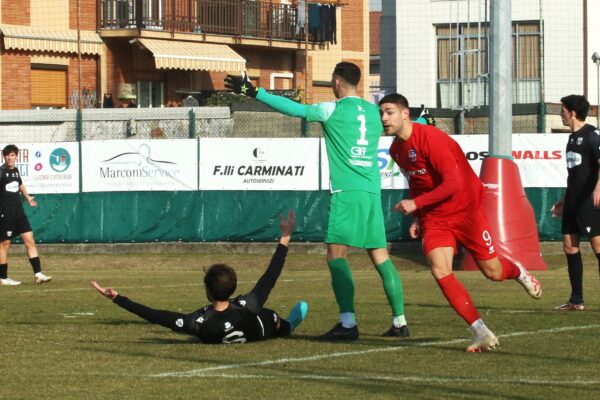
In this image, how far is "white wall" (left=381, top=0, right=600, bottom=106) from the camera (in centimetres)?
4531

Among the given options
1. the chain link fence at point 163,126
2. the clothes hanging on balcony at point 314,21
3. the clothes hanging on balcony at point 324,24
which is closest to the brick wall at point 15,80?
the chain link fence at point 163,126

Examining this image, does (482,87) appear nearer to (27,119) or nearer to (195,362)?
(27,119)

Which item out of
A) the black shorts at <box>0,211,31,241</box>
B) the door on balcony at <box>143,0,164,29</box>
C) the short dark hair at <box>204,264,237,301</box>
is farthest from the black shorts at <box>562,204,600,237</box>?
the door on balcony at <box>143,0,164,29</box>

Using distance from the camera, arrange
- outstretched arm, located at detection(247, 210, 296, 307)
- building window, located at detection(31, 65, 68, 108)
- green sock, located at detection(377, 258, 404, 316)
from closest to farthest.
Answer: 1. outstretched arm, located at detection(247, 210, 296, 307)
2. green sock, located at detection(377, 258, 404, 316)
3. building window, located at detection(31, 65, 68, 108)

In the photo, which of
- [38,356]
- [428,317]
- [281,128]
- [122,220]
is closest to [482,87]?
[281,128]

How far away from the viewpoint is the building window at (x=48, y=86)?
1613 inches

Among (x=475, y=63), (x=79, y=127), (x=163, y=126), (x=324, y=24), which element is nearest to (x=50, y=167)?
(x=79, y=127)

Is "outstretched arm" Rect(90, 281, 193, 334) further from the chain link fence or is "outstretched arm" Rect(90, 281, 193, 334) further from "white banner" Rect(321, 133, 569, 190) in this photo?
the chain link fence

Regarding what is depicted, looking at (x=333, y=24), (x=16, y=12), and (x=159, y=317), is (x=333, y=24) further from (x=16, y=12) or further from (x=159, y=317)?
(x=159, y=317)

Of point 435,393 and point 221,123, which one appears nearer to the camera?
point 435,393

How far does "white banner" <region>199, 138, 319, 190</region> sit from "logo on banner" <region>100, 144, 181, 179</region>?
0.73m

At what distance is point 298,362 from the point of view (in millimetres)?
9695

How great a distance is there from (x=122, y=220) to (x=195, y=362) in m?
18.6

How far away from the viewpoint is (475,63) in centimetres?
4750
